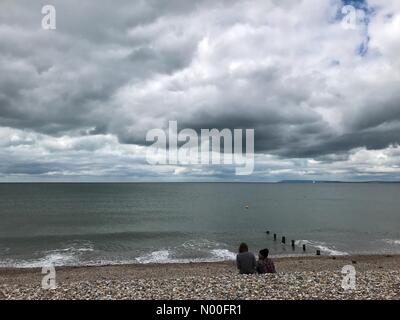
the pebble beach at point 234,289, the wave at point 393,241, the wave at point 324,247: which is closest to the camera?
the pebble beach at point 234,289

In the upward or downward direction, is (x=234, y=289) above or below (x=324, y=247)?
above

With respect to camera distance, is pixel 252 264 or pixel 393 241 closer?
A: pixel 252 264

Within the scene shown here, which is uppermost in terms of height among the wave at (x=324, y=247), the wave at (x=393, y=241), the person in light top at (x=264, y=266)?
the person in light top at (x=264, y=266)

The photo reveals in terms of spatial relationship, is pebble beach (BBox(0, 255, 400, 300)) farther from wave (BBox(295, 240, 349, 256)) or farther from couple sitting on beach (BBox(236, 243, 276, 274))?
wave (BBox(295, 240, 349, 256))

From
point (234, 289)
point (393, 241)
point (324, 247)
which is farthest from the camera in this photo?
point (393, 241)

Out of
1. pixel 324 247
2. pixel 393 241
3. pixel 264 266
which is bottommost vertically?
pixel 393 241

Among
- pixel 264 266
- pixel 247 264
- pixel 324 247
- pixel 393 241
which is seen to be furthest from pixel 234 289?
pixel 393 241

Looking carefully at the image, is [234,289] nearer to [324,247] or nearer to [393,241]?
[324,247]

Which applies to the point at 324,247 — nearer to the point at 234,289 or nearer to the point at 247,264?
the point at 247,264

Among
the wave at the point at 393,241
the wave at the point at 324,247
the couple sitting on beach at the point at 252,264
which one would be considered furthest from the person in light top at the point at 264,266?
the wave at the point at 393,241

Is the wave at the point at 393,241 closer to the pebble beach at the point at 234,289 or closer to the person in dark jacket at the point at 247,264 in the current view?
the pebble beach at the point at 234,289

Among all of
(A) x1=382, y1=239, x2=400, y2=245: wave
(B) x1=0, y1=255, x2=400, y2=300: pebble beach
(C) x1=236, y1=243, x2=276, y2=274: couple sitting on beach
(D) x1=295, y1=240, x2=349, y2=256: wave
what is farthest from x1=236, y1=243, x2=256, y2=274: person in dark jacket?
(A) x1=382, y1=239, x2=400, y2=245: wave

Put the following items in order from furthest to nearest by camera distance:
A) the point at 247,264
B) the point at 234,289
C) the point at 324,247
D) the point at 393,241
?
1. the point at 393,241
2. the point at 324,247
3. the point at 247,264
4. the point at 234,289

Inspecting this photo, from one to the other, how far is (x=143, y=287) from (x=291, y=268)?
17157mm
